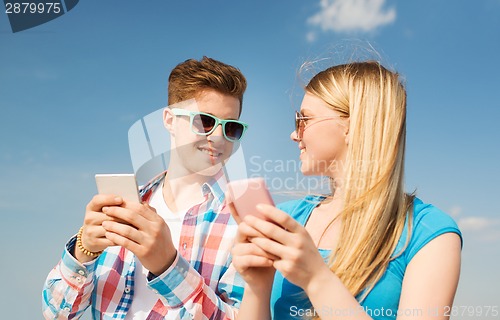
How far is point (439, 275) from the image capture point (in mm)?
2613

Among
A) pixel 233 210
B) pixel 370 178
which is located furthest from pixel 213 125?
pixel 233 210

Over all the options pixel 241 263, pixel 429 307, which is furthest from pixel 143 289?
pixel 429 307

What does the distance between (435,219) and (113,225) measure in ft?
6.85

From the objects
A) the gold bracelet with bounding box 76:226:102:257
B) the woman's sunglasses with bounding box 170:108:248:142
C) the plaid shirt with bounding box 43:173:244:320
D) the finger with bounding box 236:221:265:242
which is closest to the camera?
the finger with bounding box 236:221:265:242

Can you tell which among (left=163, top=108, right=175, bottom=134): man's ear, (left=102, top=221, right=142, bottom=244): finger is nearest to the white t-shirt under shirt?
(left=102, top=221, right=142, bottom=244): finger

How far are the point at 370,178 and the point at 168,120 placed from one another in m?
2.22

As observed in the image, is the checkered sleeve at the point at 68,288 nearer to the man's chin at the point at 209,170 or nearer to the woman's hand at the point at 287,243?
the man's chin at the point at 209,170

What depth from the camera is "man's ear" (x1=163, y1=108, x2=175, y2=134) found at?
457 cm

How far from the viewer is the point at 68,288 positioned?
3.80m

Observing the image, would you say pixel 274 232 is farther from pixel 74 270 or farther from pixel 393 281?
pixel 74 270

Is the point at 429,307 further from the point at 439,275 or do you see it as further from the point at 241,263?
the point at 241,263

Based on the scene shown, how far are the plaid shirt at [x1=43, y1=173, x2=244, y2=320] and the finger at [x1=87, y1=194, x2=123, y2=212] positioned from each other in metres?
0.56

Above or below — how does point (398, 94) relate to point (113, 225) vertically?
above

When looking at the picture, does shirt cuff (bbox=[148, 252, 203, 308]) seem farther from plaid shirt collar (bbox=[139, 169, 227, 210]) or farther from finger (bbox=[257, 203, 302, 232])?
finger (bbox=[257, 203, 302, 232])
